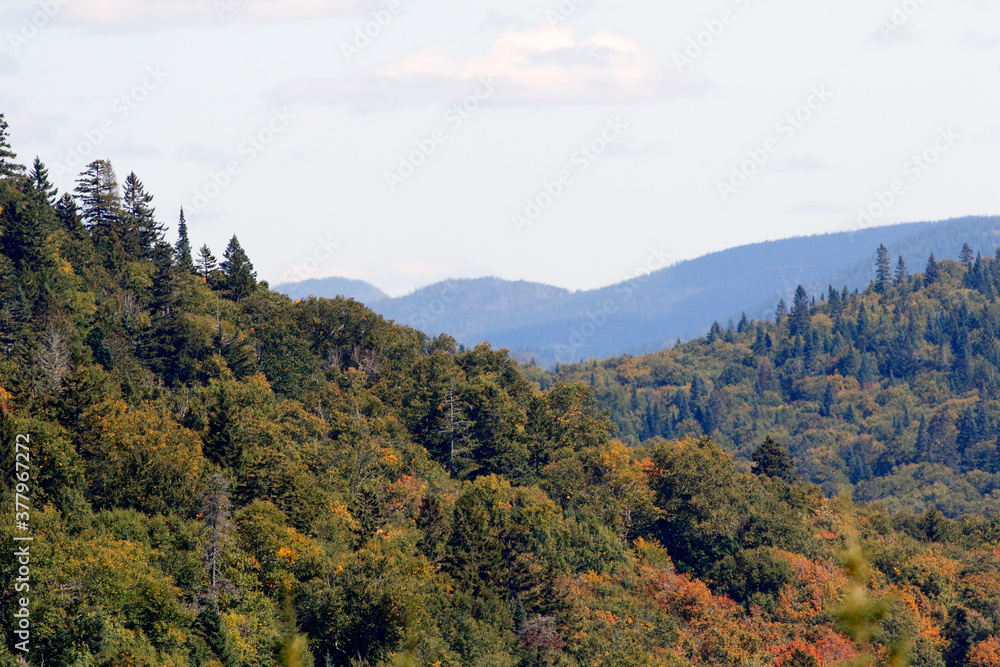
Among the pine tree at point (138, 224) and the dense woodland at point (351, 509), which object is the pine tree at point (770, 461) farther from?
the pine tree at point (138, 224)

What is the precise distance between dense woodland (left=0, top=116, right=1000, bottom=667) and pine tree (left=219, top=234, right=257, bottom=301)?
0.23 meters

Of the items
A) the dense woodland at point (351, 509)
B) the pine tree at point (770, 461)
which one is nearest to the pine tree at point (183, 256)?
the dense woodland at point (351, 509)

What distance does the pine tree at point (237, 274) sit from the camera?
94812 mm

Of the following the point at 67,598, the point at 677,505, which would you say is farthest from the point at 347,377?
the point at 67,598

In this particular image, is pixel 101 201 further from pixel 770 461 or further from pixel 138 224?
pixel 770 461

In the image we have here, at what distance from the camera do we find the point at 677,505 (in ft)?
267

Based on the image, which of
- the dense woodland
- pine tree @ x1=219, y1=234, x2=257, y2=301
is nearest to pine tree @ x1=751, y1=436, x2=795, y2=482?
the dense woodland

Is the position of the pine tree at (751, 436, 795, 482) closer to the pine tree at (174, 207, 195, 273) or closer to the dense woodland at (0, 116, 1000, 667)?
the dense woodland at (0, 116, 1000, 667)

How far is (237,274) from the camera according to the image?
94.8 meters

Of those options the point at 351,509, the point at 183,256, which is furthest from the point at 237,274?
the point at 351,509

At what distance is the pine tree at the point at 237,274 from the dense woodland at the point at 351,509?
0.23m

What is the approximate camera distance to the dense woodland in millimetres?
47219

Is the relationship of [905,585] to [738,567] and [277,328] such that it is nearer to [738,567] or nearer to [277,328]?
[738,567]

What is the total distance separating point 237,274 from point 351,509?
3743cm
